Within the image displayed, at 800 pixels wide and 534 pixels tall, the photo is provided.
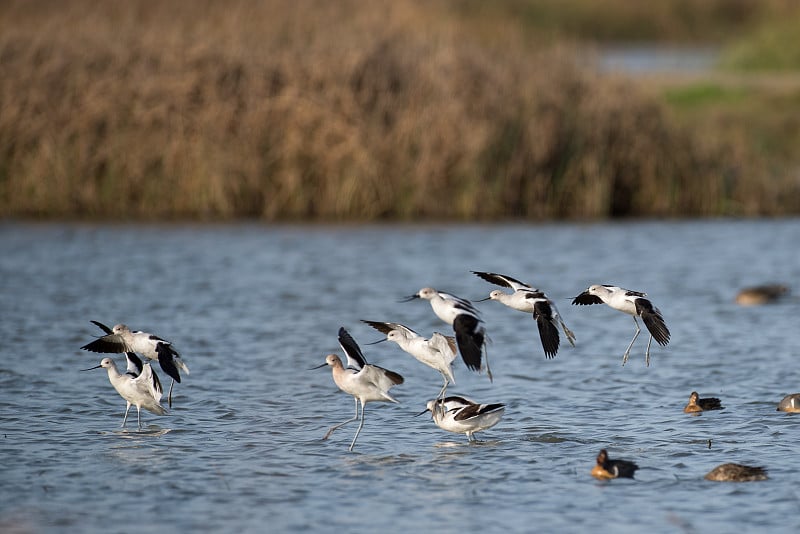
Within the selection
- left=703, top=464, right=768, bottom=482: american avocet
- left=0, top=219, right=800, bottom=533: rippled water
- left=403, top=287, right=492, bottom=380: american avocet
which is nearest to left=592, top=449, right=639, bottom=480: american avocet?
left=0, top=219, right=800, bottom=533: rippled water

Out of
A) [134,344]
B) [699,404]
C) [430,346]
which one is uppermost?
[430,346]

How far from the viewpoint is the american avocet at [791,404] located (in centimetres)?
1088

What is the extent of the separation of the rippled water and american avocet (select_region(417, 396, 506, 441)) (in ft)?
0.65

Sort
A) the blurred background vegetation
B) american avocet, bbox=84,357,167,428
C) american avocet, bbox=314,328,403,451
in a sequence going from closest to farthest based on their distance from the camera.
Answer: american avocet, bbox=314,328,403,451 < american avocet, bbox=84,357,167,428 < the blurred background vegetation

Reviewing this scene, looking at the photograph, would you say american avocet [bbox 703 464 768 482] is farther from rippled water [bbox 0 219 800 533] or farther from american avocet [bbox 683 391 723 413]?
american avocet [bbox 683 391 723 413]

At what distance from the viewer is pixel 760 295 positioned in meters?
16.3

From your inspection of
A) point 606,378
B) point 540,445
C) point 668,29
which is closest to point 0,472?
point 540,445

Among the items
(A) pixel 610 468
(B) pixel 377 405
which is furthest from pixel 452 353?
(B) pixel 377 405

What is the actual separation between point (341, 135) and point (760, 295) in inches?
309

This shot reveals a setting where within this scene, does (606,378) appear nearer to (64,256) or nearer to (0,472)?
(0,472)

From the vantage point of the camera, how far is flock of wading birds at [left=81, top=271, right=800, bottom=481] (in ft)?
29.5

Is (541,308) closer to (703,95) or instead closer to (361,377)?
(361,377)

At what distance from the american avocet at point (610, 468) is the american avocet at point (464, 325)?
2.90 ft

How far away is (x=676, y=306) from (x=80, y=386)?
7.43 m
